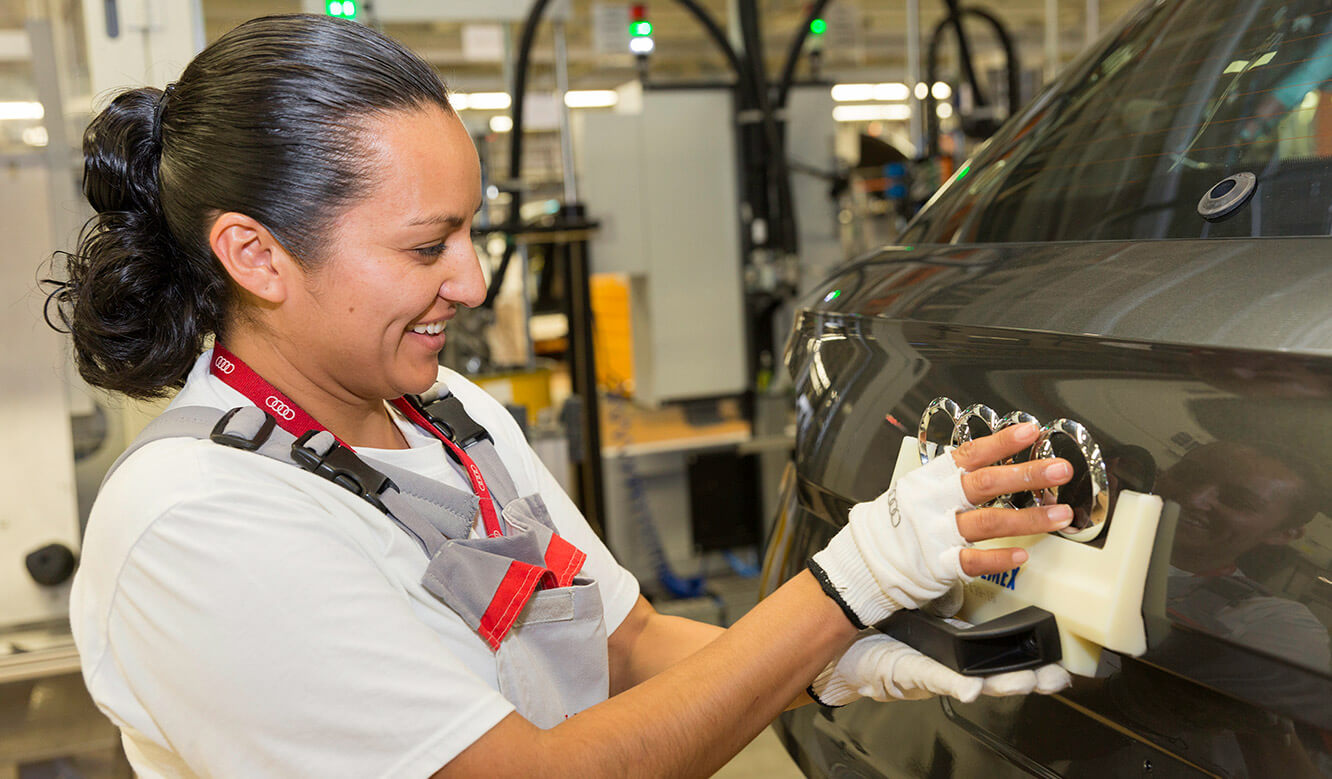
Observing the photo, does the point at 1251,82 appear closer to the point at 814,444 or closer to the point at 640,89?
the point at 814,444

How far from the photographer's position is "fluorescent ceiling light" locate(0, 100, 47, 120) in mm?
2885

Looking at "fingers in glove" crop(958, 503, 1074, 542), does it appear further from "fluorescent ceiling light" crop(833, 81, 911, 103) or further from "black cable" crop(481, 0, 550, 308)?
"fluorescent ceiling light" crop(833, 81, 911, 103)

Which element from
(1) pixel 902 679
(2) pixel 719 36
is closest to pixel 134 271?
(1) pixel 902 679

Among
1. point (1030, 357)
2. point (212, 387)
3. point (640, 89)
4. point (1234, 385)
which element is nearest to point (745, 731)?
point (1030, 357)

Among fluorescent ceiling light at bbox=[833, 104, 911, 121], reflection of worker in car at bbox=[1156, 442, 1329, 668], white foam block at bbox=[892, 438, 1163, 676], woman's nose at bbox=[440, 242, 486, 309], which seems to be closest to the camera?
reflection of worker in car at bbox=[1156, 442, 1329, 668]

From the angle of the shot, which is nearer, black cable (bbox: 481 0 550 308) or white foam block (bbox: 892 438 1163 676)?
white foam block (bbox: 892 438 1163 676)

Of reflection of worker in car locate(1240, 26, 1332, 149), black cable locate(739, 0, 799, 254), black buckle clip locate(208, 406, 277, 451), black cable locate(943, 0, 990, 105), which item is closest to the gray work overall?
black buckle clip locate(208, 406, 277, 451)

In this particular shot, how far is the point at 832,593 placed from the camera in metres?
1.11

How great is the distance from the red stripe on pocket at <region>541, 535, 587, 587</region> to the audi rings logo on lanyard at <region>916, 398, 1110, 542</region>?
44cm

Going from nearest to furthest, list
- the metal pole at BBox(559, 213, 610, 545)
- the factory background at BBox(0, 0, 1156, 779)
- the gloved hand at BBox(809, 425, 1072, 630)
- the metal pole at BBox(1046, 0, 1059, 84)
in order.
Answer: the gloved hand at BBox(809, 425, 1072, 630) < the factory background at BBox(0, 0, 1156, 779) < the metal pole at BBox(559, 213, 610, 545) < the metal pole at BBox(1046, 0, 1059, 84)

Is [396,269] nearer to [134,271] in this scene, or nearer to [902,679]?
[134,271]

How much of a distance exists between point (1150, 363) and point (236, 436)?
844 mm

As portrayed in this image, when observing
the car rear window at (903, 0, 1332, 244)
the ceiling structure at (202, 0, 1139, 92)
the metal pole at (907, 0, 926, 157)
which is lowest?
the car rear window at (903, 0, 1332, 244)

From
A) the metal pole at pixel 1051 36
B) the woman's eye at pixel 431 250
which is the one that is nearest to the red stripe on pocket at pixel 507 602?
the woman's eye at pixel 431 250
